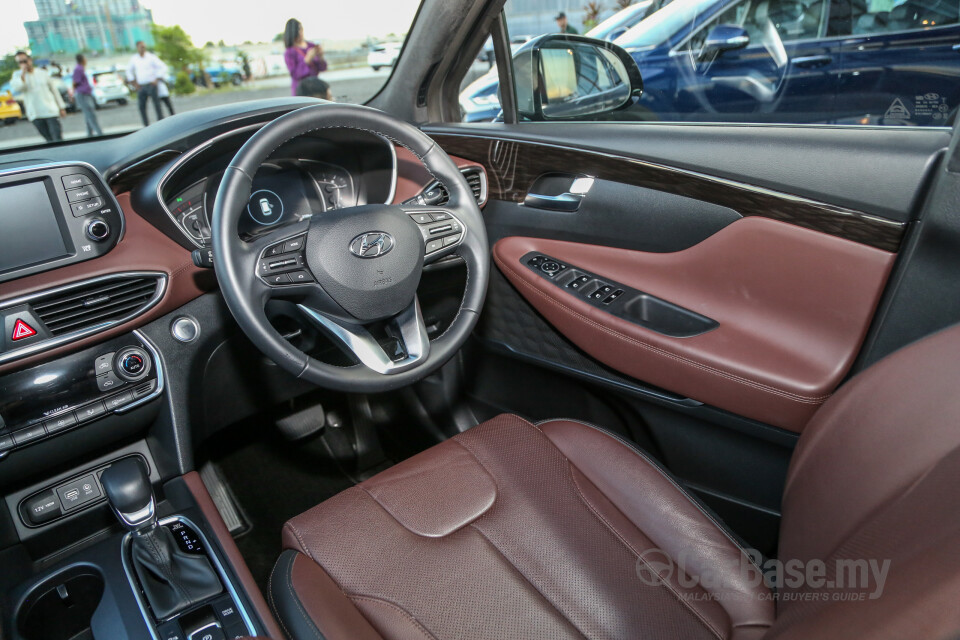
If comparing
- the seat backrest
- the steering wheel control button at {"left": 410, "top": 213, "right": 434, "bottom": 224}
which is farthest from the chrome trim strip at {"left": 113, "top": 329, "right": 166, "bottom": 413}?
the seat backrest

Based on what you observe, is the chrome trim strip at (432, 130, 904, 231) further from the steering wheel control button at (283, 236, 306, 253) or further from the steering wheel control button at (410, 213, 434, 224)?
the steering wheel control button at (283, 236, 306, 253)

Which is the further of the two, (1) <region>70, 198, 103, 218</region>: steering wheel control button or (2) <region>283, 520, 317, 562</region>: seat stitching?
(1) <region>70, 198, 103, 218</region>: steering wheel control button

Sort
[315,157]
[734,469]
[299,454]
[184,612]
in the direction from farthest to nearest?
[299,454] → [315,157] → [734,469] → [184,612]

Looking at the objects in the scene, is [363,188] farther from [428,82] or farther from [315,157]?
[428,82]

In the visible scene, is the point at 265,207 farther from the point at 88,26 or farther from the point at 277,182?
the point at 88,26

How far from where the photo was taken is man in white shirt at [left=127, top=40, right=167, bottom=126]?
1.79 metres

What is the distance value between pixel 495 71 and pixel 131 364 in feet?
3.93

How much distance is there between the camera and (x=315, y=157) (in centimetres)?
173

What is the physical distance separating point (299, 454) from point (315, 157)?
0.96 meters

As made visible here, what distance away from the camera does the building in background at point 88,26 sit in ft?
5.35

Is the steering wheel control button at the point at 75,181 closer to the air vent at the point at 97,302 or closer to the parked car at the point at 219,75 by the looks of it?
the air vent at the point at 97,302

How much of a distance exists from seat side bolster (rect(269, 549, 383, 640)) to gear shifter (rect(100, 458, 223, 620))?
17 centimetres

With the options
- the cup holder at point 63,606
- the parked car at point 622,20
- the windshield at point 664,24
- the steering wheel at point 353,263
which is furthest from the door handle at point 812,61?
the cup holder at point 63,606

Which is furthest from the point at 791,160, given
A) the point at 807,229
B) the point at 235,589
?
the point at 235,589
